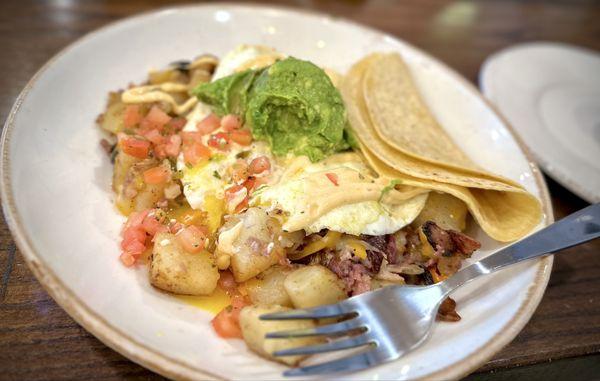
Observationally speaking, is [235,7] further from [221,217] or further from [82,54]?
[221,217]

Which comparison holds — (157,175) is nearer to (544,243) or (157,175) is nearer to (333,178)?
(333,178)

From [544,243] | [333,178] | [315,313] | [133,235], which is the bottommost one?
Result: [133,235]

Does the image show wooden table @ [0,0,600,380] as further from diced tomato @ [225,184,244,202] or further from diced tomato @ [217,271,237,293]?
diced tomato @ [225,184,244,202]

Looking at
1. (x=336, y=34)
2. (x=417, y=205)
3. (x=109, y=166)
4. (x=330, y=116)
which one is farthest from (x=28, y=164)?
(x=336, y=34)

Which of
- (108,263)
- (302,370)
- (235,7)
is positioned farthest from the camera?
(235,7)

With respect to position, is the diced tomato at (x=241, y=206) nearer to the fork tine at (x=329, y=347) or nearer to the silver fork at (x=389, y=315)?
the silver fork at (x=389, y=315)

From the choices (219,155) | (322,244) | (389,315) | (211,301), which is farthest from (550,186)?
(211,301)
